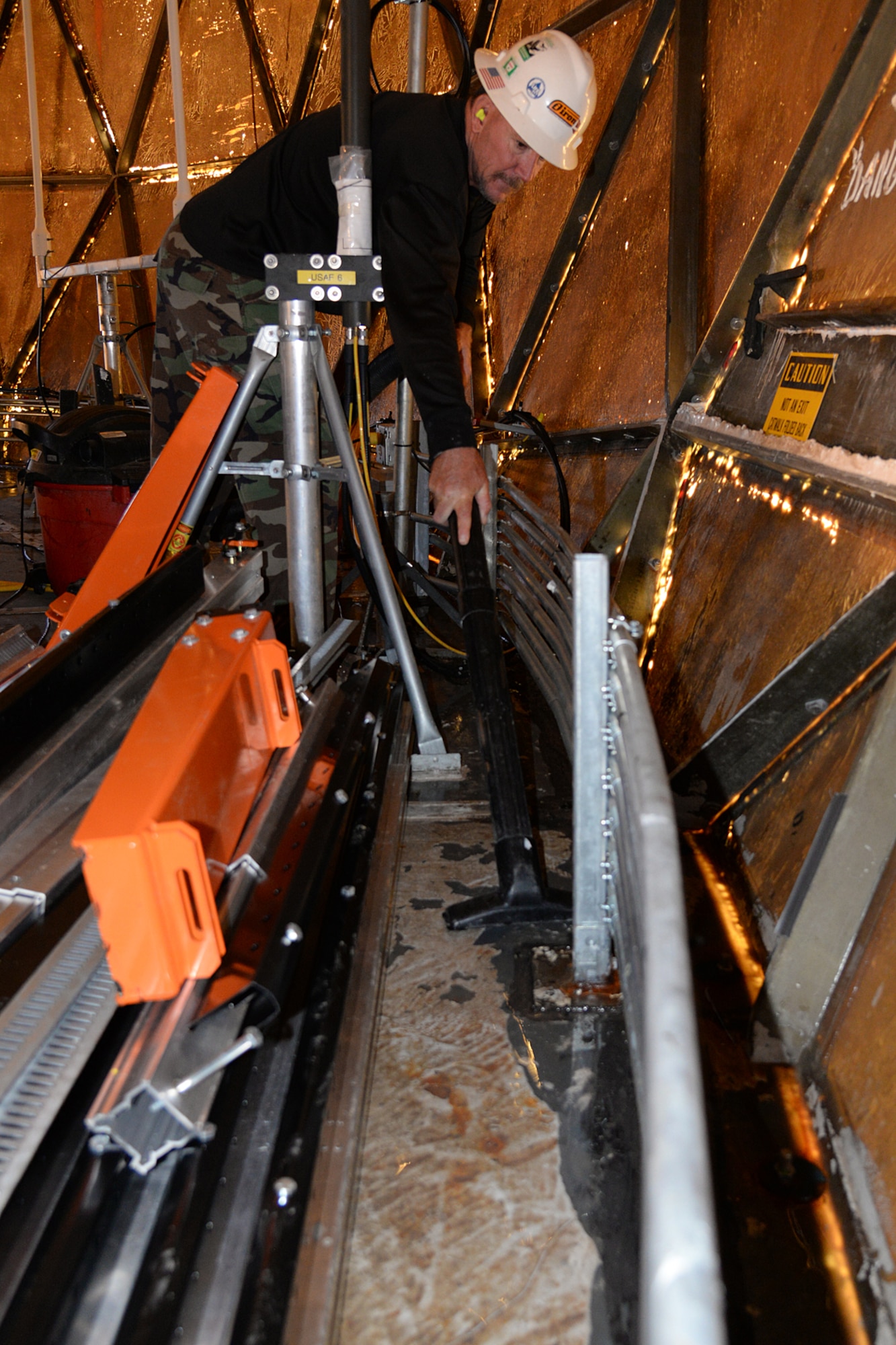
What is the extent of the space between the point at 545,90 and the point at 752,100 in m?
0.57

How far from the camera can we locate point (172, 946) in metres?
1.11

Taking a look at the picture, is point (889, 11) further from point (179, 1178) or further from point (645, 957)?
point (179, 1178)

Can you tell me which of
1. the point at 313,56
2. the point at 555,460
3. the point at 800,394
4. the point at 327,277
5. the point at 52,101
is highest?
the point at 313,56

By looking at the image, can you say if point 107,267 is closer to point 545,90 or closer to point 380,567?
point 545,90

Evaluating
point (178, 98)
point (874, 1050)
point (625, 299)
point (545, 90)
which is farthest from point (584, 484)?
point (178, 98)

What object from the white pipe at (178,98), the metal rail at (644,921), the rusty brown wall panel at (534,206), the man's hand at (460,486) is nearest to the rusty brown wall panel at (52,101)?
the white pipe at (178,98)

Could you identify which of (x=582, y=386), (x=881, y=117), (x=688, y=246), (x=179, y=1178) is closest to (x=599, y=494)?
(x=582, y=386)

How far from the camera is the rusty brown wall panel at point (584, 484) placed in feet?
9.46

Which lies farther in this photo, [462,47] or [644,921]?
[462,47]

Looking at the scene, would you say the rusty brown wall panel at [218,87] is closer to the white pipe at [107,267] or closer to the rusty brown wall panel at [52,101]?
the rusty brown wall panel at [52,101]

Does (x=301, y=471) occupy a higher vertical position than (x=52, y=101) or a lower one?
lower

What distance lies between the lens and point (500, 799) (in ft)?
5.61

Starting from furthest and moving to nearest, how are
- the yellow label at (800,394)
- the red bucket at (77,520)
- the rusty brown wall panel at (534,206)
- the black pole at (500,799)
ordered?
the red bucket at (77,520)
the rusty brown wall panel at (534,206)
the yellow label at (800,394)
the black pole at (500,799)

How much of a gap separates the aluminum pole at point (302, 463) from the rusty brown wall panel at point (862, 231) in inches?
44.3
